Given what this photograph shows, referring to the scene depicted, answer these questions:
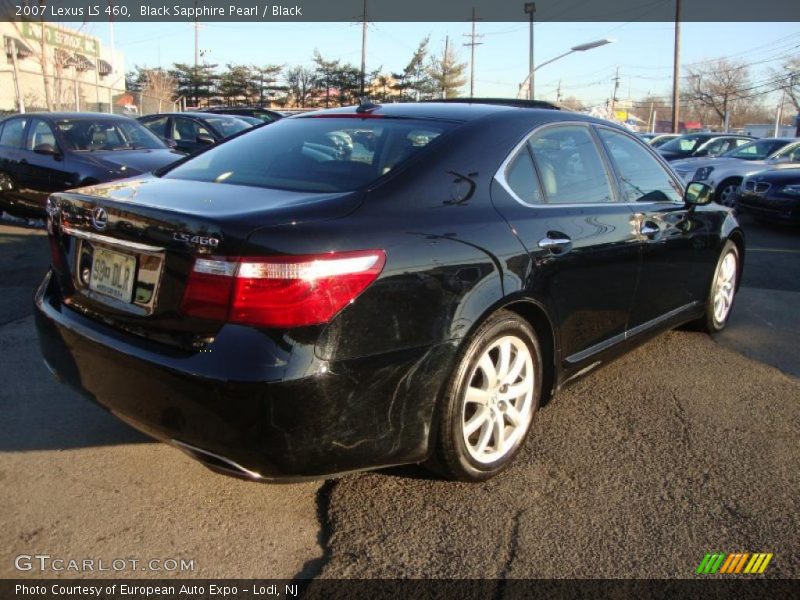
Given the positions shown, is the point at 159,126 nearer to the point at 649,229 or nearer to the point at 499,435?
the point at 649,229

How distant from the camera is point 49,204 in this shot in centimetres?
287

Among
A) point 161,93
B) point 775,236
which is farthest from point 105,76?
point 775,236

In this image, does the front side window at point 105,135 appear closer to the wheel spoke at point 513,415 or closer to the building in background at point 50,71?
the wheel spoke at point 513,415

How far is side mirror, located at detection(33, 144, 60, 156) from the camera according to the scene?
837cm

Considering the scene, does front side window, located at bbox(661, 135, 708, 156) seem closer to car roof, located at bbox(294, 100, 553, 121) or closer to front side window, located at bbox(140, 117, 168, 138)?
front side window, located at bbox(140, 117, 168, 138)

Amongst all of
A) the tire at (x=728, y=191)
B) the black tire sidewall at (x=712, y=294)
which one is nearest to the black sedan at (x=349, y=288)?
the black tire sidewall at (x=712, y=294)

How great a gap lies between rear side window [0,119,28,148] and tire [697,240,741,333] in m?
8.48

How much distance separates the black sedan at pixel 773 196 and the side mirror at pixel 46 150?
10.2m

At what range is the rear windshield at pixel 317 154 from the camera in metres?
2.77

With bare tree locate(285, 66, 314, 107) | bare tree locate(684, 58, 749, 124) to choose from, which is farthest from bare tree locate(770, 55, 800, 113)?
bare tree locate(285, 66, 314, 107)

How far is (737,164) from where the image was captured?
12.6m

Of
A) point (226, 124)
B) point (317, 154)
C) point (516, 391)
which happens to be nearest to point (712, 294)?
point (516, 391)

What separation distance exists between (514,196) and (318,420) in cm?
138

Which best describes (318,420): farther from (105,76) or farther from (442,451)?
(105,76)
